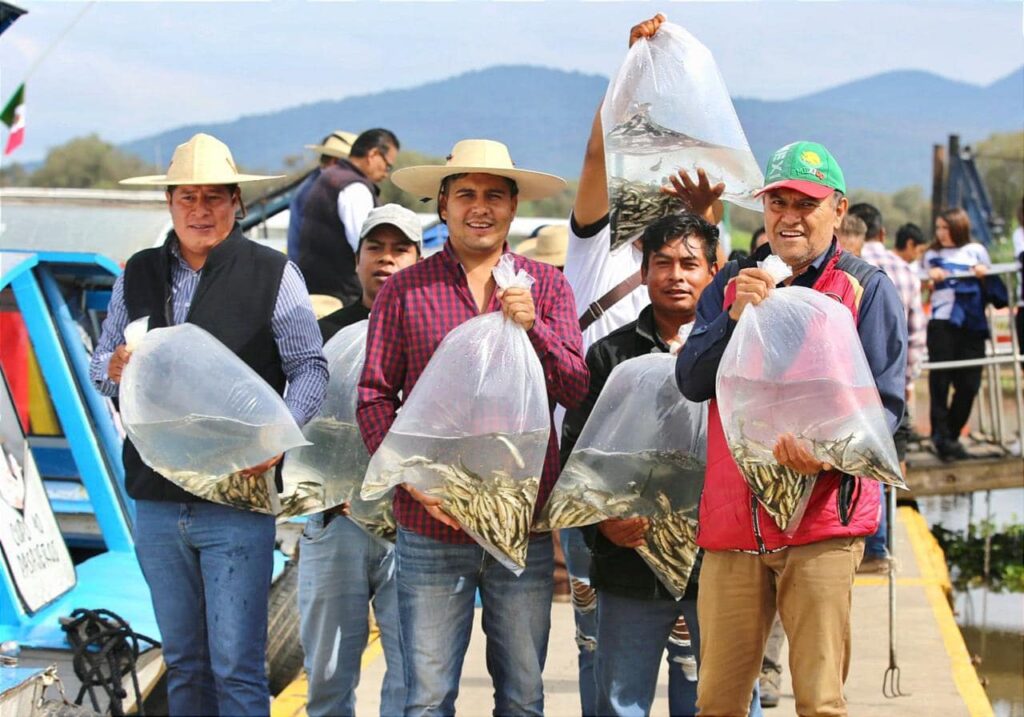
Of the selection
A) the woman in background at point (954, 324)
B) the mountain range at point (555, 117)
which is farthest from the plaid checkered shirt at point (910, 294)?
the mountain range at point (555, 117)

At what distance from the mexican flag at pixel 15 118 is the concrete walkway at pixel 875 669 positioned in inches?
151

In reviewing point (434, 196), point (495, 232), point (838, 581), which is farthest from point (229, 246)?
point (838, 581)

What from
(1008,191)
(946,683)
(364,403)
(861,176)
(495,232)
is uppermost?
(861,176)

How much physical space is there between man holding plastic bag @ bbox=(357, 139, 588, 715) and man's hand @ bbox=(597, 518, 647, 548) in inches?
7.5

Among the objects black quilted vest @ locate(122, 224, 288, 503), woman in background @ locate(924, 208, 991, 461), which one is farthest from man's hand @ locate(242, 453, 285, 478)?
woman in background @ locate(924, 208, 991, 461)

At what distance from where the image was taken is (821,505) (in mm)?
3611

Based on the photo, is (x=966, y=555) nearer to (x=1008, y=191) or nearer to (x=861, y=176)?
(x=1008, y=191)

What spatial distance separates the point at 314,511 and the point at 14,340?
3.13 m

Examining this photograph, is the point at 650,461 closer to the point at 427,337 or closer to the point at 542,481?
the point at 542,481

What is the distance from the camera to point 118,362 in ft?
14.0

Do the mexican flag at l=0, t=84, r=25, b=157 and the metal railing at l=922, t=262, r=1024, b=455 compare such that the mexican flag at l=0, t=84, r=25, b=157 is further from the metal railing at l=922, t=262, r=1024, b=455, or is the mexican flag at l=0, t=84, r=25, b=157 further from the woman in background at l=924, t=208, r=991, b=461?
the woman in background at l=924, t=208, r=991, b=461

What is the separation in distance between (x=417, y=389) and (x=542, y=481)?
0.49 metres

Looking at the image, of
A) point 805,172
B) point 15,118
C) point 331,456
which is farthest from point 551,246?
point 15,118

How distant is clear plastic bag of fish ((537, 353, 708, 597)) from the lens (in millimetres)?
4020
